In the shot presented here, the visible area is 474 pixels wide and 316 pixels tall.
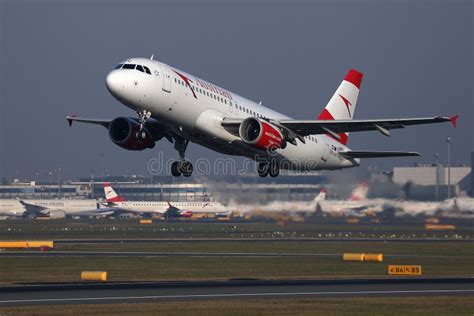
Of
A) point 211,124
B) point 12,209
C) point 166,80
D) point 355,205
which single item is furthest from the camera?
point 12,209

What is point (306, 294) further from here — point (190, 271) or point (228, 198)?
point (228, 198)

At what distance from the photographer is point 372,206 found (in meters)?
88.8

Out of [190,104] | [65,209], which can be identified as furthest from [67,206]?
[190,104]

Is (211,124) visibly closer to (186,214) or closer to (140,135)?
(140,135)

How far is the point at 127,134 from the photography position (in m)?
58.8

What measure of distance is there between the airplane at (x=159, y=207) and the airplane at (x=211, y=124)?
255ft

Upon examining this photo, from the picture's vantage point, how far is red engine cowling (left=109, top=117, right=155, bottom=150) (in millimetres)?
58594

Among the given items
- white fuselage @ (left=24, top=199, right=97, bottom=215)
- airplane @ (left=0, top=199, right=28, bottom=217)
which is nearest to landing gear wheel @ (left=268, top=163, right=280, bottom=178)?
white fuselage @ (left=24, top=199, right=97, bottom=215)

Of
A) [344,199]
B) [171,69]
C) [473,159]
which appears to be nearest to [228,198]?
[344,199]

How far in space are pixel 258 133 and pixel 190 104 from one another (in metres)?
4.94

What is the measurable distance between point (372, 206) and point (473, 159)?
50.2m

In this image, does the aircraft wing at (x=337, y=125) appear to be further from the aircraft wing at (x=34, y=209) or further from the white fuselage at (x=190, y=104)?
the aircraft wing at (x=34, y=209)

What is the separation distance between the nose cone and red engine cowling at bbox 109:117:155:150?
23.6 ft

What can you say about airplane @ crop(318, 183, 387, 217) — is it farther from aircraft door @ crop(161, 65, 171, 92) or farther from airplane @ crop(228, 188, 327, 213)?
aircraft door @ crop(161, 65, 171, 92)
